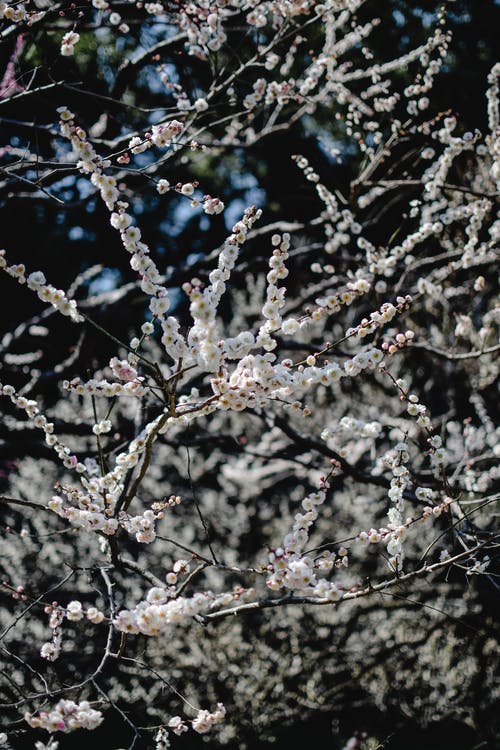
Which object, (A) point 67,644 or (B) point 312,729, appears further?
(A) point 67,644

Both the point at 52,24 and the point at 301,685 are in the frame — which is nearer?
the point at 52,24

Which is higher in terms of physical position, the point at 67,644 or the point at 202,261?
the point at 202,261

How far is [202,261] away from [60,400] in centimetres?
330

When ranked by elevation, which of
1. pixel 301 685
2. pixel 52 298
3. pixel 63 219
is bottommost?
pixel 301 685

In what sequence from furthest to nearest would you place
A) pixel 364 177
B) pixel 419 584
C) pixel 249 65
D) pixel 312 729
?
pixel 419 584
pixel 312 729
pixel 364 177
pixel 249 65

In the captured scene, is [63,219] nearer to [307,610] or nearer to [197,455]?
[197,455]

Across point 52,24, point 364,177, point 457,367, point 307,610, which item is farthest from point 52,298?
point 457,367

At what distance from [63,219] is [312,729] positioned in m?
4.61

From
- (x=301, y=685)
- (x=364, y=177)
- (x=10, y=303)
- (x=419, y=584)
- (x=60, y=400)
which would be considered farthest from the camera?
(x=60, y=400)

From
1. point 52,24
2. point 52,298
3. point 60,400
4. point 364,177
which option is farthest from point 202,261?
point 60,400

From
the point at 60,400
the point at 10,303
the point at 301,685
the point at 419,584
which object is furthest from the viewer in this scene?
the point at 60,400

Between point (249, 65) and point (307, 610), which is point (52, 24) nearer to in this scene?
point (249, 65)

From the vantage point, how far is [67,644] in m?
4.02

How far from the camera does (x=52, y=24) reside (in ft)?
10.9
